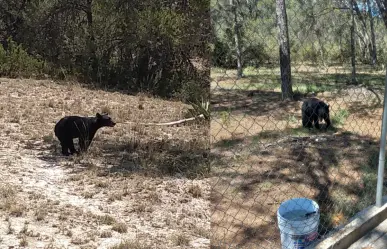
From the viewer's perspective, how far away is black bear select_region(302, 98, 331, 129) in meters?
7.27

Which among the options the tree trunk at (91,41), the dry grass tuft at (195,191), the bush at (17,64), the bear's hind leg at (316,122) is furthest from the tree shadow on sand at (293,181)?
the bush at (17,64)

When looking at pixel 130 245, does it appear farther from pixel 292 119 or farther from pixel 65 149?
pixel 292 119

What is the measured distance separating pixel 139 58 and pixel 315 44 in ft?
39.7

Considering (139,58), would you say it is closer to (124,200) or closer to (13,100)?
(13,100)

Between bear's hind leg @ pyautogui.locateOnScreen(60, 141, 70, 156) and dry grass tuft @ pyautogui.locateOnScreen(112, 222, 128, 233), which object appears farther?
bear's hind leg @ pyautogui.locateOnScreen(60, 141, 70, 156)

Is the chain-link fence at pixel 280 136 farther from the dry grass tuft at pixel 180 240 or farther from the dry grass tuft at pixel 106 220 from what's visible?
the dry grass tuft at pixel 106 220

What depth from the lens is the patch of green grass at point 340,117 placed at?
786cm

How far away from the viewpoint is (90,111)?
9805 millimetres

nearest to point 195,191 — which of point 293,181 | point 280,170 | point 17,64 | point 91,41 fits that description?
point 280,170

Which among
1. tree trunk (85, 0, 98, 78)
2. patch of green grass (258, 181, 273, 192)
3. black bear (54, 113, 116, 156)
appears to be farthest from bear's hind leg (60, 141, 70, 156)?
tree trunk (85, 0, 98, 78)

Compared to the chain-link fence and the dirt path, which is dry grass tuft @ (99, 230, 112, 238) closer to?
the dirt path

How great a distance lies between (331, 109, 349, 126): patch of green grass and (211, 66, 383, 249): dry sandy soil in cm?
4

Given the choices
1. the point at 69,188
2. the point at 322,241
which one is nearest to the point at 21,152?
the point at 69,188

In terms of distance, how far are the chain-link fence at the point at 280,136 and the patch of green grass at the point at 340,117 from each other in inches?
0.7
